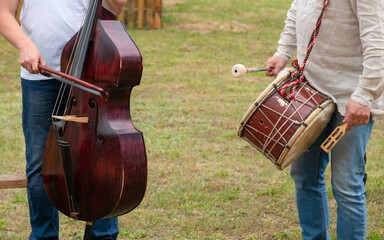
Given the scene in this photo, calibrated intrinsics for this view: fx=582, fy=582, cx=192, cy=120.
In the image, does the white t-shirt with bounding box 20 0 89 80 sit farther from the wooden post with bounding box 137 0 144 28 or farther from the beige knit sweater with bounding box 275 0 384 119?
the wooden post with bounding box 137 0 144 28

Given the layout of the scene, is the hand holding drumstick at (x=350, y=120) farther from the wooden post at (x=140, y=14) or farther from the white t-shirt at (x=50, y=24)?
the wooden post at (x=140, y=14)

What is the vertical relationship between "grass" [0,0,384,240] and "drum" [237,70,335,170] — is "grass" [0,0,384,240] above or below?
below

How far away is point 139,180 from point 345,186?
3.44 feet

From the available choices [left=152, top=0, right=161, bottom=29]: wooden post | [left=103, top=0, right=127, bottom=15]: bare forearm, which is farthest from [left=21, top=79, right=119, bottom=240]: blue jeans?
[left=152, top=0, right=161, bottom=29]: wooden post

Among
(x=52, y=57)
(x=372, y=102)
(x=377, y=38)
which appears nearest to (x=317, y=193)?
(x=372, y=102)

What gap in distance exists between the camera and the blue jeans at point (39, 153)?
3031 millimetres

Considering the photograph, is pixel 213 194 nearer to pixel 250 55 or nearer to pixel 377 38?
pixel 377 38

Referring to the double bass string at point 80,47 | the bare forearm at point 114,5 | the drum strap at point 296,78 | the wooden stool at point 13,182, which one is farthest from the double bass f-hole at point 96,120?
the drum strap at point 296,78

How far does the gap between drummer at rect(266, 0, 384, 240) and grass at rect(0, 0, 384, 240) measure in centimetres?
91

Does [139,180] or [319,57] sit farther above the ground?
[319,57]

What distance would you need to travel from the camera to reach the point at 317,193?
324 cm

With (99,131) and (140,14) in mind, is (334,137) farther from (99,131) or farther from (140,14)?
(140,14)

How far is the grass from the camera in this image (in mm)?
4051

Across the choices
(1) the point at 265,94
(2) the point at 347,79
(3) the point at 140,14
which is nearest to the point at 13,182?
(1) the point at 265,94
